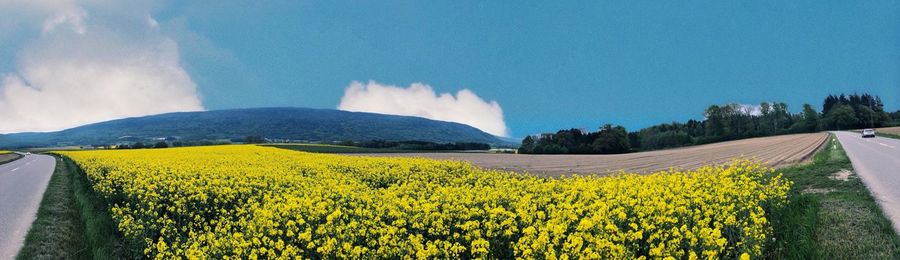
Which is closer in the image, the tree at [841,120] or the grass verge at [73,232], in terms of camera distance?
the grass verge at [73,232]

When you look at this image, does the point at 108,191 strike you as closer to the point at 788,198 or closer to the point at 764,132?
the point at 788,198

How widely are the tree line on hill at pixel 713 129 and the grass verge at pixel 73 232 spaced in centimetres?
5738

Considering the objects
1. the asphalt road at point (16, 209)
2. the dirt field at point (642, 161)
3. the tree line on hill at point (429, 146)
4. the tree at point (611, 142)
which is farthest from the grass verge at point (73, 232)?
the tree at point (611, 142)

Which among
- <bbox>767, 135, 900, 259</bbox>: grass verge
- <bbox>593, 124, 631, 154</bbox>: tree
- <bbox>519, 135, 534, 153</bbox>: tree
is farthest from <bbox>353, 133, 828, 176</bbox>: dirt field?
<bbox>519, 135, 534, 153</bbox>: tree

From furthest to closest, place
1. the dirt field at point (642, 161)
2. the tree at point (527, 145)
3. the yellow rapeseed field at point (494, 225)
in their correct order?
the tree at point (527, 145) → the dirt field at point (642, 161) → the yellow rapeseed field at point (494, 225)

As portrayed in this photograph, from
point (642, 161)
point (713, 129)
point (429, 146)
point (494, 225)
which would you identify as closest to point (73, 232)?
point (494, 225)

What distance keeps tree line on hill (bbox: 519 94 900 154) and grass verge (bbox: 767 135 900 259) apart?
56.5m

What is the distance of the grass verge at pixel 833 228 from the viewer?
849 cm

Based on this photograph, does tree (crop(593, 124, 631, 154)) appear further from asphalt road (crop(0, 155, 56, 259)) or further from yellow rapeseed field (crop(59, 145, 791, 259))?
asphalt road (crop(0, 155, 56, 259))

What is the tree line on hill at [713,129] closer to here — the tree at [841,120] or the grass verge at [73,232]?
the tree at [841,120]

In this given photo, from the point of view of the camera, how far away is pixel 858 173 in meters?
16.8

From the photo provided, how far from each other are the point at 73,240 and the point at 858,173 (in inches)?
897

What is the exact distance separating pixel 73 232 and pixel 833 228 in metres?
17.5

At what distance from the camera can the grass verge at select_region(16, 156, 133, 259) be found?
11266 mm
